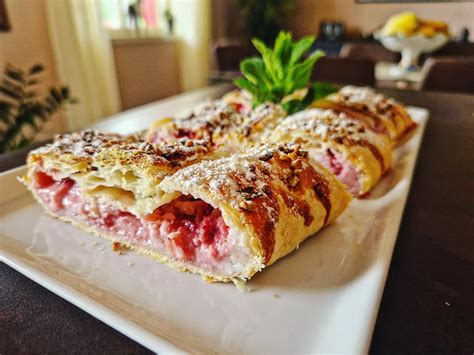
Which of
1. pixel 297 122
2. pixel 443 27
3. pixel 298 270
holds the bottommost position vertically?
pixel 298 270

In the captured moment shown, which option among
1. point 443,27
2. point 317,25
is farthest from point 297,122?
point 317,25

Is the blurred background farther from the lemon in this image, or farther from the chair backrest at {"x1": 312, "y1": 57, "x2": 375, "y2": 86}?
the lemon

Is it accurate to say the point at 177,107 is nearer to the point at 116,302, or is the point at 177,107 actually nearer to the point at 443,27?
the point at 116,302

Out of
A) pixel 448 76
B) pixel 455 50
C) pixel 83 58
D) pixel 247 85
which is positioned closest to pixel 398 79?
pixel 448 76

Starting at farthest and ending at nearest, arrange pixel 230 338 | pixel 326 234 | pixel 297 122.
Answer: pixel 297 122 → pixel 326 234 → pixel 230 338

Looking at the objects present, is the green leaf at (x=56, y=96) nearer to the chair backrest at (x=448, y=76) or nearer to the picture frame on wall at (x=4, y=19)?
the picture frame on wall at (x=4, y=19)

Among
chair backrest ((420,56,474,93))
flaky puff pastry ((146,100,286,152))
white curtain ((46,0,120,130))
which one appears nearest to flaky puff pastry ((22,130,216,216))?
flaky puff pastry ((146,100,286,152))
